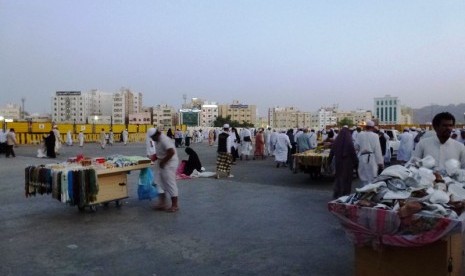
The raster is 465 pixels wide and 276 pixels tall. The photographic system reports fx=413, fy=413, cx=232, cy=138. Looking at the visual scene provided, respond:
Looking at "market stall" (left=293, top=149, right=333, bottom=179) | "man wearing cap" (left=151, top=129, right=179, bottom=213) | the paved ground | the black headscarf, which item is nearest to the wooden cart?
the paved ground

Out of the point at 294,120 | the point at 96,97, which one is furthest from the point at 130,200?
the point at 294,120

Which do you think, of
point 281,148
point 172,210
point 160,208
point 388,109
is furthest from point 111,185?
point 388,109

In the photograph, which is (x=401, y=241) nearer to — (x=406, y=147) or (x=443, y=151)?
(x=443, y=151)

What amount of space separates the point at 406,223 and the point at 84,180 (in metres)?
5.92

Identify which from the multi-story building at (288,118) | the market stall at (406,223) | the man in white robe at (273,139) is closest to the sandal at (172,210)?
the market stall at (406,223)

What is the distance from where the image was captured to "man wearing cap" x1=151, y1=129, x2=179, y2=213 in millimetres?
8202

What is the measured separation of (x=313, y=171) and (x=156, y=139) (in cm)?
635

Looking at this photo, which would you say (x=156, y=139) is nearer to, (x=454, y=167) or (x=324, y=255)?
(x=324, y=255)

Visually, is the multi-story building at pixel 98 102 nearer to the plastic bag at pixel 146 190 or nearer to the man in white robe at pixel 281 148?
the man in white robe at pixel 281 148

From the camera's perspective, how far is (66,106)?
128750 mm

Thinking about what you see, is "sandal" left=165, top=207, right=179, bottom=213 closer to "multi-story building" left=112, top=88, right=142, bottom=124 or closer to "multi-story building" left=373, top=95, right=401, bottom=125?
"multi-story building" left=112, top=88, right=142, bottom=124

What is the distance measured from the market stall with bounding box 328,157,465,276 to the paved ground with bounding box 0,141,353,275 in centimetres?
125

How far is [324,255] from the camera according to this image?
5254 millimetres

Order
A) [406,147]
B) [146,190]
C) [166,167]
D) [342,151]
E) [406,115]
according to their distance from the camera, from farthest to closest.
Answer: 1. [406,115]
2. [406,147]
3. [146,190]
4. [166,167]
5. [342,151]
